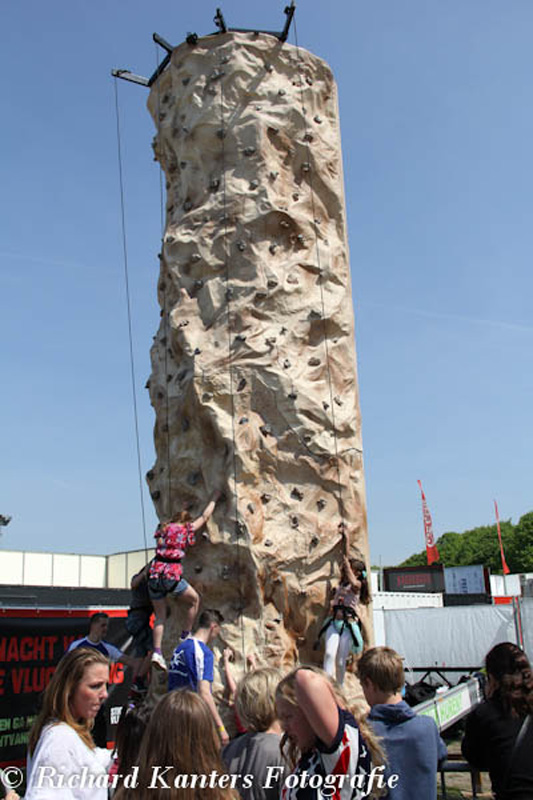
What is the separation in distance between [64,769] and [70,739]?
100mm

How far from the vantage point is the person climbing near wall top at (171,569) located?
5.36 meters

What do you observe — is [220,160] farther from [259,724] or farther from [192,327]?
[259,724]

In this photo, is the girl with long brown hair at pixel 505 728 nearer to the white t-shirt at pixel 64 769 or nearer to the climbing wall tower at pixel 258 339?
the white t-shirt at pixel 64 769

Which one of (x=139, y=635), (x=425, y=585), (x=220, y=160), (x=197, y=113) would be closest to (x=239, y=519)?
(x=139, y=635)

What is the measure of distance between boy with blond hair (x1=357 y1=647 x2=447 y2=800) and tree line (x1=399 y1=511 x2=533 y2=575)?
4626 centimetres

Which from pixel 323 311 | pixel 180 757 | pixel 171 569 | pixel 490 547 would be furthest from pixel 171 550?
pixel 490 547

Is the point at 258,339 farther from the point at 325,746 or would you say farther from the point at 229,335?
the point at 325,746

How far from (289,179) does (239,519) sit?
3.37 m

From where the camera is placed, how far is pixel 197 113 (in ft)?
22.1

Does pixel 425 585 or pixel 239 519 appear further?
pixel 425 585

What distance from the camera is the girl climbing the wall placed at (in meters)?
5.60

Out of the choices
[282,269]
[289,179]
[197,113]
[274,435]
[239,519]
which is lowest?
[239,519]

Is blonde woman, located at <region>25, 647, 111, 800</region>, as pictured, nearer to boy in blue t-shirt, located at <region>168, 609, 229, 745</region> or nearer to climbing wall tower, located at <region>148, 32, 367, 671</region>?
boy in blue t-shirt, located at <region>168, 609, 229, 745</region>

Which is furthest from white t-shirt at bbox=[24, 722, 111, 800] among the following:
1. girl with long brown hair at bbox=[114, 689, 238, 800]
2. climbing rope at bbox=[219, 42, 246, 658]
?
climbing rope at bbox=[219, 42, 246, 658]
